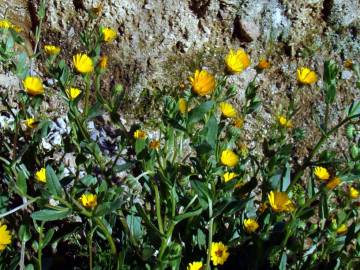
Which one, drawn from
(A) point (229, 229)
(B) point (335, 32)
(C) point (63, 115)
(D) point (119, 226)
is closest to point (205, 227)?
(A) point (229, 229)

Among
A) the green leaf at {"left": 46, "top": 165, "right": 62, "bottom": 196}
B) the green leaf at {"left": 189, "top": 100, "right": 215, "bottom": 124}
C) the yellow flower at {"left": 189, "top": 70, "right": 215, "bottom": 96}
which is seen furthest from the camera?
the yellow flower at {"left": 189, "top": 70, "right": 215, "bottom": 96}

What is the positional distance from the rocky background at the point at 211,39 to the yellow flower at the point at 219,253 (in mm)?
931

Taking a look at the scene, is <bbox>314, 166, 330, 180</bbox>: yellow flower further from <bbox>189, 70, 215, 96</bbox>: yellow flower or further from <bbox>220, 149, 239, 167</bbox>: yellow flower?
<bbox>189, 70, 215, 96</bbox>: yellow flower

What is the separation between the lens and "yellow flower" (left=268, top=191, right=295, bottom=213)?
1.67 m

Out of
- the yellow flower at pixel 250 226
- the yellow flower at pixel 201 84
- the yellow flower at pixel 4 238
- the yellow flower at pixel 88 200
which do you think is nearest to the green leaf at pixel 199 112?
the yellow flower at pixel 201 84

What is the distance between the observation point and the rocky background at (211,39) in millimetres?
2662

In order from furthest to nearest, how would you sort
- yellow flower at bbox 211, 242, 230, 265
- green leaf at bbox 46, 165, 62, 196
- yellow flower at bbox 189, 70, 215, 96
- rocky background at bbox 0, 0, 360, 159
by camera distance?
rocky background at bbox 0, 0, 360, 159 < yellow flower at bbox 211, 242, 230, 265 < yellow flower at bbox 189, 70, 215, 96 < green leaf at bbox 46, 165, 62, 196

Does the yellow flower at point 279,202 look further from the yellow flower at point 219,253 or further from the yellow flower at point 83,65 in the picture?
the yellow flower at point 83,65

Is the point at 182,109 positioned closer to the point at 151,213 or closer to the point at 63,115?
the point at 151,213

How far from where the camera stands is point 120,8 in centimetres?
268

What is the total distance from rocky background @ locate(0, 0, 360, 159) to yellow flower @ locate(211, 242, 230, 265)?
93cm

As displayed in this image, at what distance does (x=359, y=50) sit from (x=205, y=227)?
4.15 ft

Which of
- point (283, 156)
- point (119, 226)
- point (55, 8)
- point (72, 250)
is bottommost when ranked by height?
point (72, 250)

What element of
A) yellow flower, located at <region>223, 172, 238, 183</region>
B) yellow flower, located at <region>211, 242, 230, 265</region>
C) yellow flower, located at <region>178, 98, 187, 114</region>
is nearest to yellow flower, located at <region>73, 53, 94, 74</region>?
yellow flower, located at <region>178, 98, 187, 114</region>
